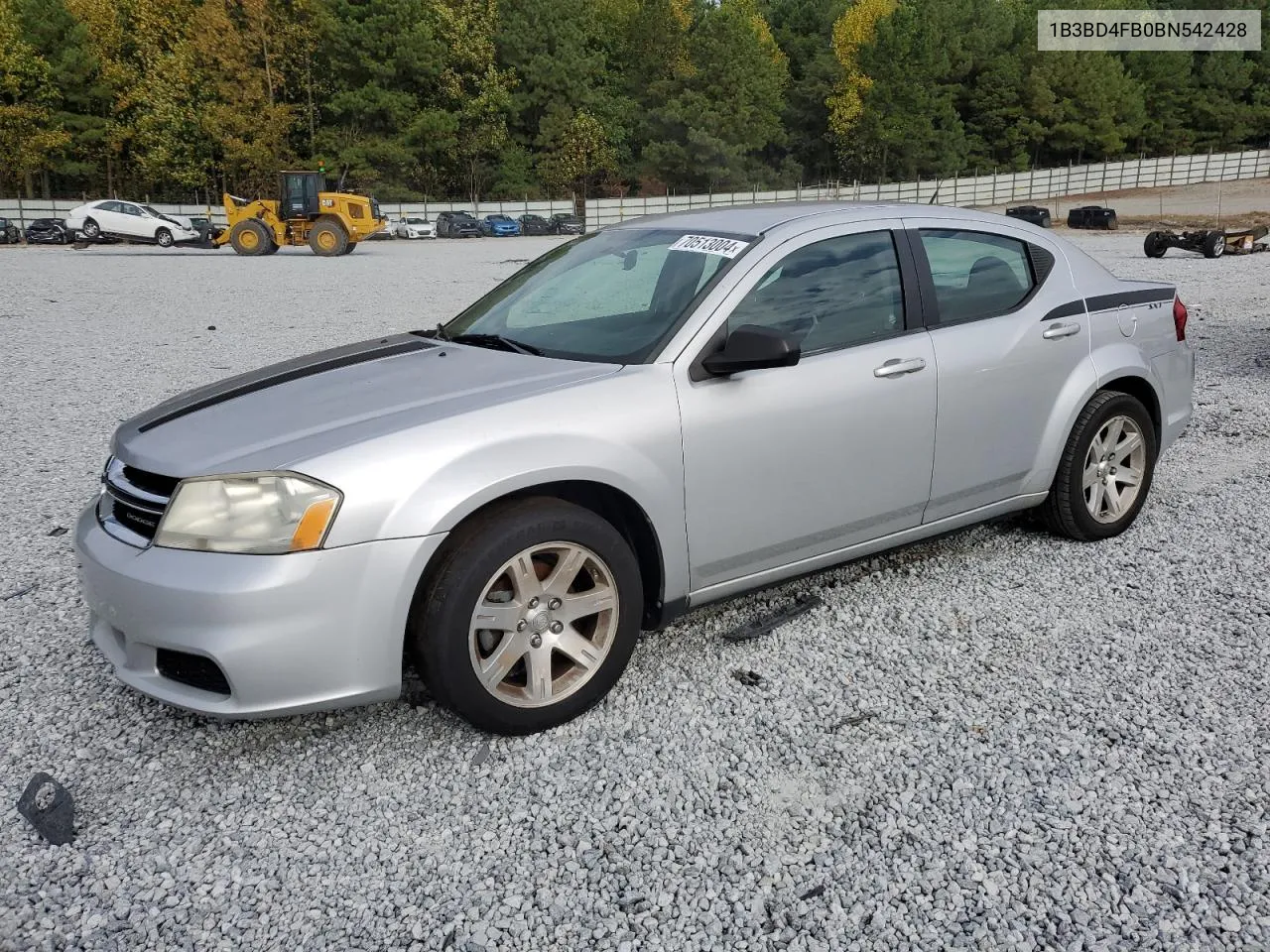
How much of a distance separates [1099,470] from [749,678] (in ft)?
7.06

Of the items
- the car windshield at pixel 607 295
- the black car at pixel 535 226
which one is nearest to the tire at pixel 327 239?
the black car at pixel 535 226

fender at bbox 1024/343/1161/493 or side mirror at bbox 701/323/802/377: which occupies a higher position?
side mirror at bbox 701/323/802/377

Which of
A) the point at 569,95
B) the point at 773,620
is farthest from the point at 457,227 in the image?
the point at 773,620

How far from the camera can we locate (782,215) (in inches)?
153

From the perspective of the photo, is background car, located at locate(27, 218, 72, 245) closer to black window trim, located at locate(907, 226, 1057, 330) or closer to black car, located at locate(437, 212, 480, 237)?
black car, located at locate(437, 212, 480, 237)

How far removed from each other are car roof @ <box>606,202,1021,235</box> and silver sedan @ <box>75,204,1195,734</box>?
0.02 m

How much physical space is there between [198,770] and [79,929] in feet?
2.17

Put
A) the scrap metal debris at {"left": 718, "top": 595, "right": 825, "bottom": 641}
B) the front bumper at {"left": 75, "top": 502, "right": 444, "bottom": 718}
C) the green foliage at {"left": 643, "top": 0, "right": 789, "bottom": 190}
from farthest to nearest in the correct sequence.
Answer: the green foliage at {"left": 643, "top": 0, "right": 789, "bottom": 190}
the scrap metal debris at {"left": 718, "top": 595, "right": 825, "bottom": 641}
the front bumper at {"left": 75, "top": 502, "right": 444, "bottom": 718}

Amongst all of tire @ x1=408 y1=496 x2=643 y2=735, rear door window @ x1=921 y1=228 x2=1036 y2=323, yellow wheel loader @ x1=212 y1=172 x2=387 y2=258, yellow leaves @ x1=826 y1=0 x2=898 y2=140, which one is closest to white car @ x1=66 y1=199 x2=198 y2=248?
yellow wheel loader @ x1=212 y1=172 x2=387 y2=258

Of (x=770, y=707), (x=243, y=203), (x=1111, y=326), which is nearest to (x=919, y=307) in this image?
(x=1111, y=326)

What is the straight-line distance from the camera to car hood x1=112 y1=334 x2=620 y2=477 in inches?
113

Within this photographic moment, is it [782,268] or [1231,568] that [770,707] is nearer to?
[782,268]

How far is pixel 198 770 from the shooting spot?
2955 mm

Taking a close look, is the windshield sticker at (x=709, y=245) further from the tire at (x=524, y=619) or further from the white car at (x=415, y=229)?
the white car at (x=415, y=229)
